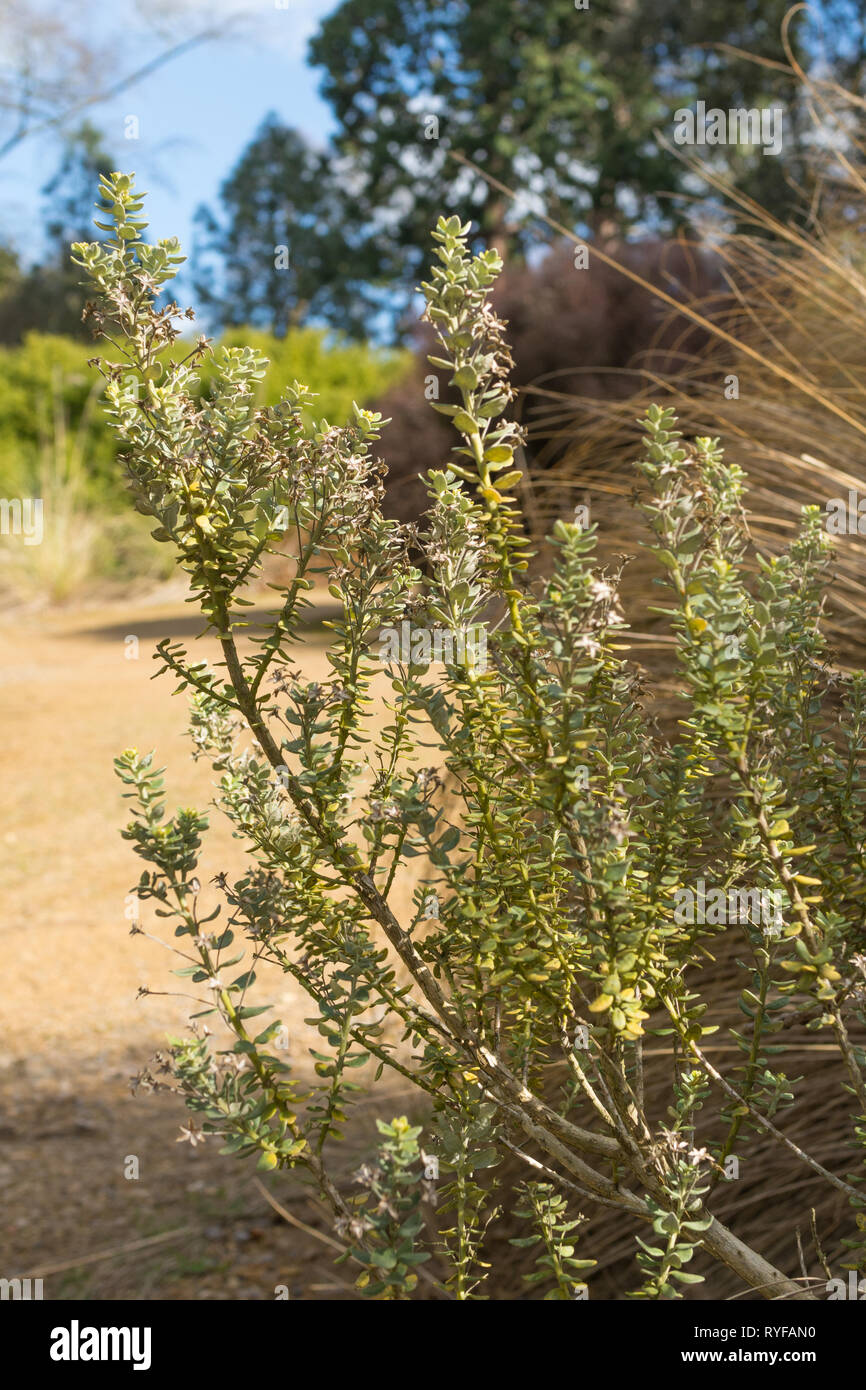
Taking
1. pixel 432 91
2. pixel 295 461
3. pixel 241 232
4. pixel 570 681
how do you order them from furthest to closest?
pixel 241 232 → pixel 432 91 → pixel 295 461 → pixel 570 681

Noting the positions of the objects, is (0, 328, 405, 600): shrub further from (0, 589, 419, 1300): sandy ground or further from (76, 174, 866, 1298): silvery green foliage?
(76, 174, 866, 1298): silvery green foliage

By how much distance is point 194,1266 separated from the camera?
270 centimetres

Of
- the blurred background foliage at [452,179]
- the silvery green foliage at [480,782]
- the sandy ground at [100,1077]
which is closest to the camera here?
the silvery green foliage at [480,782]

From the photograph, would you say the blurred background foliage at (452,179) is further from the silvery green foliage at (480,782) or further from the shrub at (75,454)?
the silvery green foliage at (480,782)

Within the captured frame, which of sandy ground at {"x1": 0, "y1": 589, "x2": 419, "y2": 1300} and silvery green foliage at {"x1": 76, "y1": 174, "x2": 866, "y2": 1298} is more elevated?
silvery green foliage at {"x1": 76, "y1": 174, "x2": 866, "y2": 1298}

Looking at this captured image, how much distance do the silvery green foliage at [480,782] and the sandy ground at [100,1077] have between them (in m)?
0.36

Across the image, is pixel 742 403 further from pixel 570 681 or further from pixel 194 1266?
pixel 194 1266

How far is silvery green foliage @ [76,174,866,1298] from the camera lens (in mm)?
979

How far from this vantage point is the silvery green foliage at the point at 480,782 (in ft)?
3.21

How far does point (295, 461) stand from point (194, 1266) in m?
2.22

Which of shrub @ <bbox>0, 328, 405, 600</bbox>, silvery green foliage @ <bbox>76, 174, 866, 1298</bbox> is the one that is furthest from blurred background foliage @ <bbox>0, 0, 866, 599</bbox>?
silvery green foliage @ <bbox>76, 174, 866, 1298</bbox>

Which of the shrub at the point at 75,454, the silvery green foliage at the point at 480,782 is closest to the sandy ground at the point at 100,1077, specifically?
the silvery green foliage at the point at 480,782

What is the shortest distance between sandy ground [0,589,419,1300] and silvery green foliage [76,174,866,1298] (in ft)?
1.19
